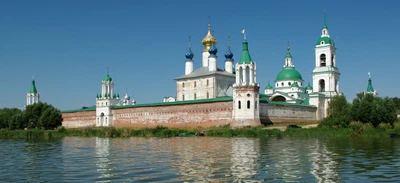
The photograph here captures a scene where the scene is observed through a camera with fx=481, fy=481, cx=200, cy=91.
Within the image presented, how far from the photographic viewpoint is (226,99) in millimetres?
43656

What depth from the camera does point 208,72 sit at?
51062mm

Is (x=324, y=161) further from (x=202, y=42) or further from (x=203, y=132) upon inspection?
(x=202, y=42)

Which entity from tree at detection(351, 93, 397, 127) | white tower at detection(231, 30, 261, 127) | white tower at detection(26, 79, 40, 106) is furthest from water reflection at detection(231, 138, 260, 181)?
white tower at detection(26, 79, 40, 106)

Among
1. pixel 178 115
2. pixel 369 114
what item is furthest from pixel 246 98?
pixel 369 114

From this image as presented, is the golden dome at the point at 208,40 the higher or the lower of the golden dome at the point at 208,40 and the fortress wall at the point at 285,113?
the higher

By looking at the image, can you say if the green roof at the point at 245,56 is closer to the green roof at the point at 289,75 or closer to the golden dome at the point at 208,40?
the golden dome at the point at 208,40

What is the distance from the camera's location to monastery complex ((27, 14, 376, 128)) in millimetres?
42253

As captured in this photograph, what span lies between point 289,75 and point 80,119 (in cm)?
2644

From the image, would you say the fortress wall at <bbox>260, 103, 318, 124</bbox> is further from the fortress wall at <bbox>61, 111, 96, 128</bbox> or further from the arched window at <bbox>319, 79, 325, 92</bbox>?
the fortress wall at <bbox>61, 111, 96, 128</bbox>

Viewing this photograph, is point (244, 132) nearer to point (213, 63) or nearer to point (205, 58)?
point (213, 63)

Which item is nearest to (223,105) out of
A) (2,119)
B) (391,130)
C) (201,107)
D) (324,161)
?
(201,107)

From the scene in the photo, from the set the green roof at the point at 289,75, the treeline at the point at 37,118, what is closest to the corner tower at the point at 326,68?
the green roof at the point at 289,75

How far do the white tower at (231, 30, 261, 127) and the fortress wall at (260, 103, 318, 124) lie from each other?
2.57m

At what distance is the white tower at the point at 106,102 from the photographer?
55.2 meters
